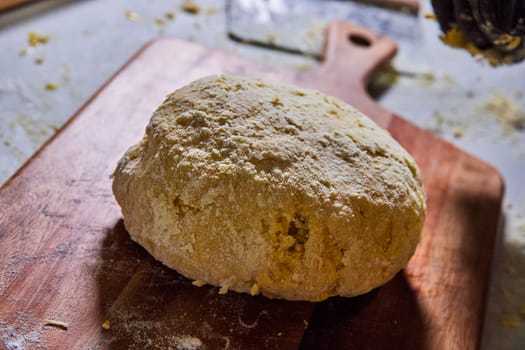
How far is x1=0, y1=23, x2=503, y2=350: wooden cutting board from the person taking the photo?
1.13 m

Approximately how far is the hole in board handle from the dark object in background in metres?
0.49

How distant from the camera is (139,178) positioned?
1.20m

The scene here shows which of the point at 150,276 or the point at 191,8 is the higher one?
the point at 150,276

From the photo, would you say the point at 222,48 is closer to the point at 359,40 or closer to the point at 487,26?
the point at 359,40

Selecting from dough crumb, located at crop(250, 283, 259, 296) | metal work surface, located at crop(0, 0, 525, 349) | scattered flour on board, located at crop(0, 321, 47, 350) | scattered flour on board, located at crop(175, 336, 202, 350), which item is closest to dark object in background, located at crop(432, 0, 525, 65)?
metal work surface, located at crop(0, 0, 525, 349)

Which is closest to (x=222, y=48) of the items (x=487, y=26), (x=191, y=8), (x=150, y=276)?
(x=191, y=8)

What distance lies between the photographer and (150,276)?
121 centimetres

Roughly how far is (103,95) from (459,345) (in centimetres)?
108

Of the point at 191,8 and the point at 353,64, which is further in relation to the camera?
the point at 191,8

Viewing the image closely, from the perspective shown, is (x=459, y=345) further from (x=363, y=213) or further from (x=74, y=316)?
(x=74, y=316)

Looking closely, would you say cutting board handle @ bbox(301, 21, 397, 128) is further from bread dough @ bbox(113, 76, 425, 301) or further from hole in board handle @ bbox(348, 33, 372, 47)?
bread dough @ bbox(113, 76, 425, 301)

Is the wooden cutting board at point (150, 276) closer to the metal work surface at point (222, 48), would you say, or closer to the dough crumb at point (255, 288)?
the dough crumb at point (255, 288)

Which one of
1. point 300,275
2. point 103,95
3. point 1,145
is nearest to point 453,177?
point 300,275

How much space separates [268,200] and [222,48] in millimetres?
1195
